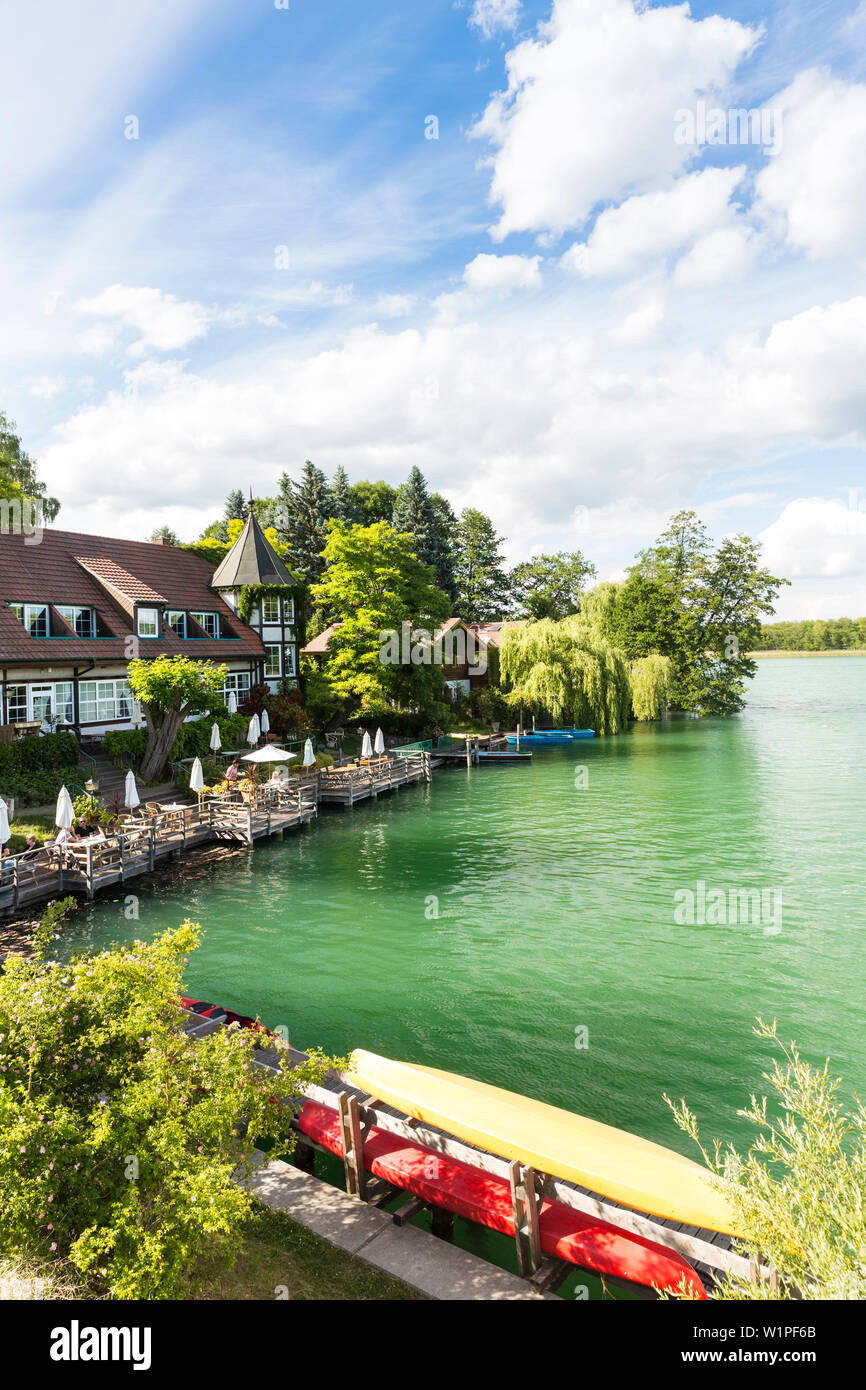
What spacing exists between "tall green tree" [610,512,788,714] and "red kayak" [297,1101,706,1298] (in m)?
59.7

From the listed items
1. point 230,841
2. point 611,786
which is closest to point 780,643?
point 611,786

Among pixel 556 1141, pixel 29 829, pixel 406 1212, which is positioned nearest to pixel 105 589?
pixel 29 829

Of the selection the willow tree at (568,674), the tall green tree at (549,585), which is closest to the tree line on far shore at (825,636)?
the tall green tree at (549,585)

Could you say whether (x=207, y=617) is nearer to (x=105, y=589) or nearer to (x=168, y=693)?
(x=105, y=589)

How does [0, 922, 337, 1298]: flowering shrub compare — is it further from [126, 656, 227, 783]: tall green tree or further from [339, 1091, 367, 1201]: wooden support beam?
Result: [126, 656, 227, 783]: tall green tree

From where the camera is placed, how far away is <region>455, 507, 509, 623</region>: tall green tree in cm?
7519

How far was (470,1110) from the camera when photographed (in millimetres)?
8703

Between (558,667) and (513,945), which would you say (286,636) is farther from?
(513,945)

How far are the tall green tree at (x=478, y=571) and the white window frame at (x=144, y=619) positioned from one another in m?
42.8

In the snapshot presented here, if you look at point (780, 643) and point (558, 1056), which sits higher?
point (780, 643)

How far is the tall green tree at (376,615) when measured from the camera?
40.0m

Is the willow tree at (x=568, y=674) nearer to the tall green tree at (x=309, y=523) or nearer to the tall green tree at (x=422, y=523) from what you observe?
the tall green tree at (x=422, y=523)

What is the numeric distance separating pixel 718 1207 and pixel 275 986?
974 cm

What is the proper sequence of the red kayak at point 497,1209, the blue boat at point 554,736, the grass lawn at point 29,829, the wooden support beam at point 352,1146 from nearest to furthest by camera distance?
the red kayak at point 497,1209 < the wooden support beam at point 352,1146 < the grass lawn at point 29,829 < the blue boat at point 554,736
